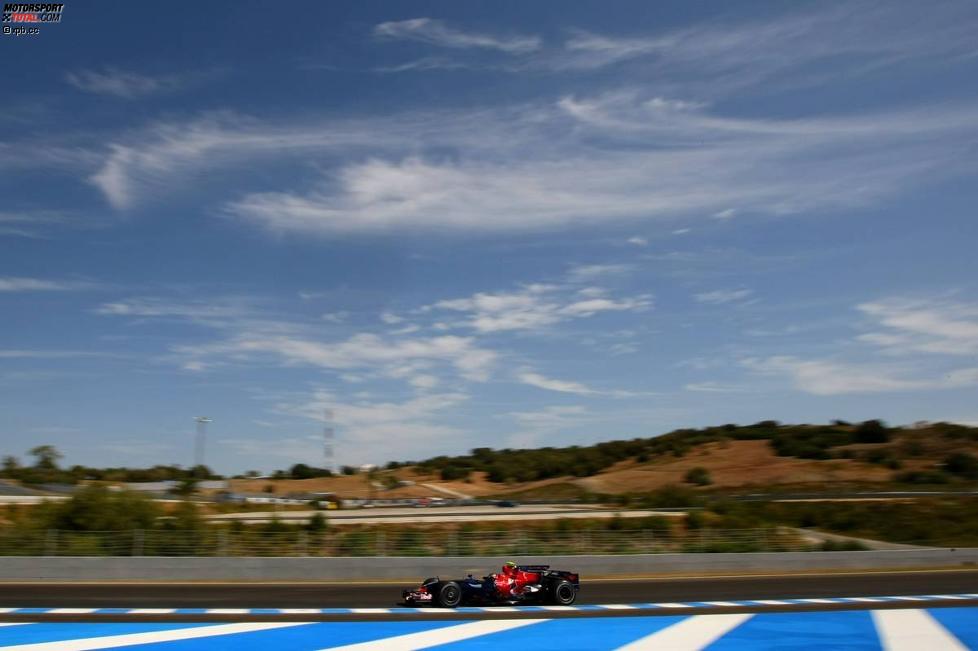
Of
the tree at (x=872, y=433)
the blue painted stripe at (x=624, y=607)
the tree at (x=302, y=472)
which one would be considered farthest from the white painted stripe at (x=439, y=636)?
the tree at (x=302, y=472)

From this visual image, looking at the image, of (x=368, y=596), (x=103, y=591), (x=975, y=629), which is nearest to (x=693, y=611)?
(x=975, y=629)

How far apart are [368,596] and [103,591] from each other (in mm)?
6961

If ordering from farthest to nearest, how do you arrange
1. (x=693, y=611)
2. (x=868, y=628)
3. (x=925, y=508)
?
(x=925, y=508) → (x=693, y=611) → (x=868, y=628)

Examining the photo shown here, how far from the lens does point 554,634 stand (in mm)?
12000

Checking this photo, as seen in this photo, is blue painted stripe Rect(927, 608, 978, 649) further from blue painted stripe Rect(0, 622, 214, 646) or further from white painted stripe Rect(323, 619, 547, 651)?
blue painted stripe Rect(0, 622, 214, 646)

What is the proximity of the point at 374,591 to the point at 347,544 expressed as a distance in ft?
24.6

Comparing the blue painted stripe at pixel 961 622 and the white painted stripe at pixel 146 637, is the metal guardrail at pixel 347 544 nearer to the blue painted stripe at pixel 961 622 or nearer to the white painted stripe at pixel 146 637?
the white painted stripe at pixel 146 637

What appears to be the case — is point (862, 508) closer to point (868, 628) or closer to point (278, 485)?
point (868, 628)

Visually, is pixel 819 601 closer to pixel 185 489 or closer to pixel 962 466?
pixel 185 489

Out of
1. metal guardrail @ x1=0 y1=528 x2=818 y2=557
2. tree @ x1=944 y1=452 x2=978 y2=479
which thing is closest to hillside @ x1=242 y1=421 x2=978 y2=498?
tree @ x1=944 y1=452 x2=978 y2=479

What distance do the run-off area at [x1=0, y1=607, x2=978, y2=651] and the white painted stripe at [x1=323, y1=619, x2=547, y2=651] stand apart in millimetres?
14

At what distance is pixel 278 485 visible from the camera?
111625 millimetres

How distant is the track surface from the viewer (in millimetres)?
17281

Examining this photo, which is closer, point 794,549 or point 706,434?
point 794,549
